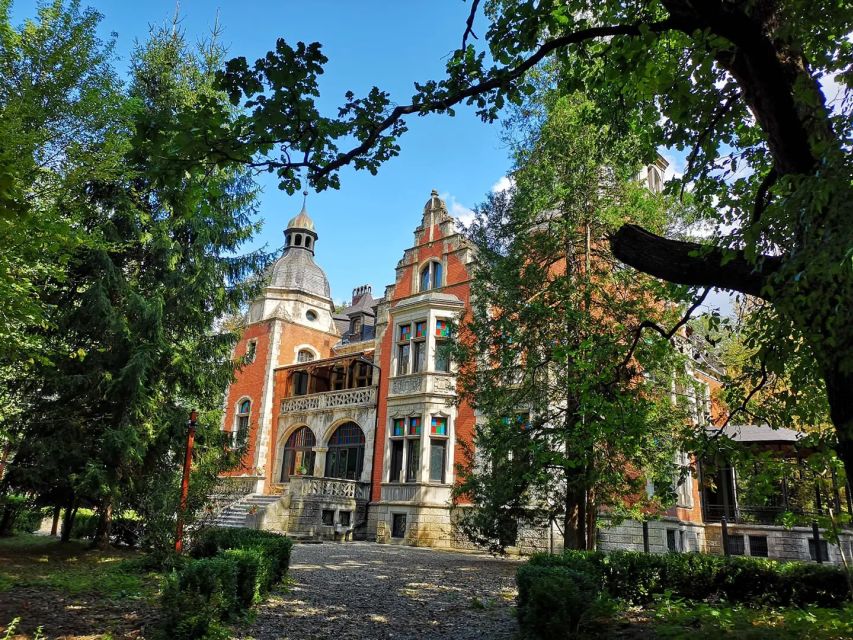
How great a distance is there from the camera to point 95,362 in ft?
41.4

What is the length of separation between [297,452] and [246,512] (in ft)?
16.6

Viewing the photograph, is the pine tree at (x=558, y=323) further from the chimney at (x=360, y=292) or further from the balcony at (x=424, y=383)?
the chimney at (x=360, y=292)

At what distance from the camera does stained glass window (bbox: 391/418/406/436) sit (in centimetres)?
2227

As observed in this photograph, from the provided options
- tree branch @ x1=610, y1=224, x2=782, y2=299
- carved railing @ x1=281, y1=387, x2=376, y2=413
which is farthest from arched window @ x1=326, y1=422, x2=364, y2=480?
tree branch @ x1=610, y1=224, x2=782, y2=299

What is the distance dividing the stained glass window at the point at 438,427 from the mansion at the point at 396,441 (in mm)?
73

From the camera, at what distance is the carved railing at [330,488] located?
814 inches

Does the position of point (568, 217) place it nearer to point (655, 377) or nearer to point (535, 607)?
point (655, 377)

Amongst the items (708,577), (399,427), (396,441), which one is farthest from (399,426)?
(708,577)

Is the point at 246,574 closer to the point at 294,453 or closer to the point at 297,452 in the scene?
the point at 297,452

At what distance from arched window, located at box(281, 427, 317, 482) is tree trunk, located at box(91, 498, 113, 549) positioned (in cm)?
1382

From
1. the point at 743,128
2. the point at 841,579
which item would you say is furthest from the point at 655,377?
the point at 743,128

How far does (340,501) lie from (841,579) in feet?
53.9

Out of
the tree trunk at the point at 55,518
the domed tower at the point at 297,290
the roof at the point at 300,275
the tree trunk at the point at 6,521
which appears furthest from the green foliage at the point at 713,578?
the roof at the point at 300,275

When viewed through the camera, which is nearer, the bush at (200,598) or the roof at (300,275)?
the bush at (200,598)
